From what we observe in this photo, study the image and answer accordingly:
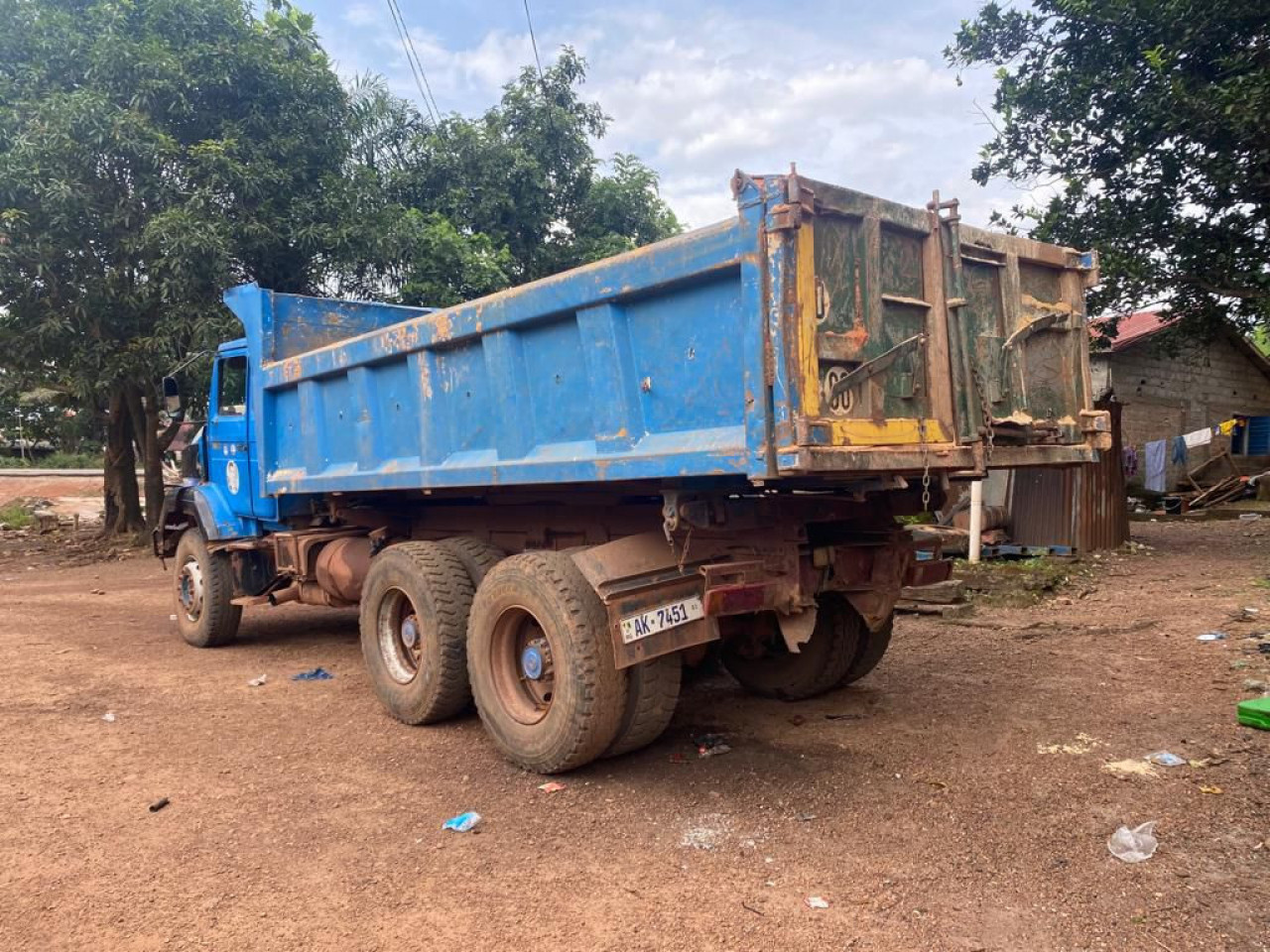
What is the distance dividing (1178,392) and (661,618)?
19691 mm

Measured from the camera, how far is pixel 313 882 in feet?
10.2

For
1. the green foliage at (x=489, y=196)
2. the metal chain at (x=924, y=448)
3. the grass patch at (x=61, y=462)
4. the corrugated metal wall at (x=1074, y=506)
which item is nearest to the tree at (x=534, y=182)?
the green foliage at (x=489, y=196)

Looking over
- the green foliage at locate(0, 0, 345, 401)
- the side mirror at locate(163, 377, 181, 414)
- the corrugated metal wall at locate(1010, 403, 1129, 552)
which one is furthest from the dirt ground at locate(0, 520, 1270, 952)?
the green foliage at locate(0, 0, 345, 401)

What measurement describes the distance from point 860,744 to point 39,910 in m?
3.40

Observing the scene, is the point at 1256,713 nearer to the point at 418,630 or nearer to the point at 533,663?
the point at 533,663

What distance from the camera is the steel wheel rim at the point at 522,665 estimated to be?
4219mm

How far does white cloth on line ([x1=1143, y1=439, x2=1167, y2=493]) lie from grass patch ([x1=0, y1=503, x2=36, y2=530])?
23.4 meters

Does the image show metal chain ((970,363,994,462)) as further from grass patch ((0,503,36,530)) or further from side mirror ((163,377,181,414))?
grass patch ((0,503,36,530))

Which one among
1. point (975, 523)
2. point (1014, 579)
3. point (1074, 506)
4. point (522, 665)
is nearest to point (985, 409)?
point (522, 665)

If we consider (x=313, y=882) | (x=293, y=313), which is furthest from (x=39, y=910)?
(x=293, y=313)

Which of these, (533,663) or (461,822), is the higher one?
(533,663)

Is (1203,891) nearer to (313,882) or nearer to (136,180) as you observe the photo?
(313,882)

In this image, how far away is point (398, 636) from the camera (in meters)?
5.36

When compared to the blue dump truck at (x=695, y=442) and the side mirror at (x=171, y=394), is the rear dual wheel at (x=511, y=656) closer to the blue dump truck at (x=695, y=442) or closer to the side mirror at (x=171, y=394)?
the blue dump truck at (x=695, y=442)
